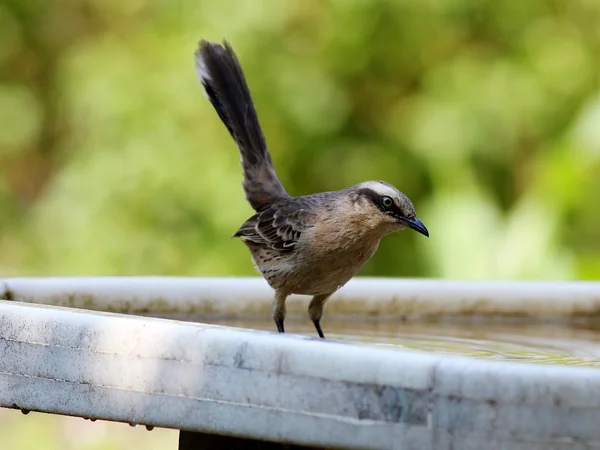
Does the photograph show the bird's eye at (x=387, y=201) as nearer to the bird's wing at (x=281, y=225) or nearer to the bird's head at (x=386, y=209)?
the bird's head at (x=386, y=209)

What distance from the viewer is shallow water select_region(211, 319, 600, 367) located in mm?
3906

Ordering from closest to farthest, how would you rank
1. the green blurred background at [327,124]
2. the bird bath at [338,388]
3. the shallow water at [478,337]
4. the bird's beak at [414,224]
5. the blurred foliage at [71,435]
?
the bird bath at [338,388] → the shallow water at [478,337] → the bird's beak at [414,224] → the blurred foliage at [71,435] → the green blurred background at [327,124]

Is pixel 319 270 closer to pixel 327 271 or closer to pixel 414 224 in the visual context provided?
pixel 327 271

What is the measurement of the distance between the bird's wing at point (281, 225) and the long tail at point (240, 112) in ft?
0.95

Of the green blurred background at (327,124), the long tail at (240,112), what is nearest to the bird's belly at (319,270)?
the long tail at (240,112)

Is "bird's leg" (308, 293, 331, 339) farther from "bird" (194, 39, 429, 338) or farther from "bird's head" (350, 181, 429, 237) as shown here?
"bird's head" (350, 181, 429, 237)

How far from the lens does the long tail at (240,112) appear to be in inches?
200

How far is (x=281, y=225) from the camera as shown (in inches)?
182

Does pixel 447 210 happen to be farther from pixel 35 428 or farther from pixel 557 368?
pixel 557 368

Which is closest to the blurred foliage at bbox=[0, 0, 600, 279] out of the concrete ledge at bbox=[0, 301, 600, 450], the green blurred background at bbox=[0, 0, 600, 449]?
the green blurred background at bbox=[0, 0, 600, 449]

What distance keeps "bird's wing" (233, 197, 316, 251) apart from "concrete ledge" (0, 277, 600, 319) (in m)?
0.20

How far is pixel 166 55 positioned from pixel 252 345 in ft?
20.8

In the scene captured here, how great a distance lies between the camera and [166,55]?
847 centimetres

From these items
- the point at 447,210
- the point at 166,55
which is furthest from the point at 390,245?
the point at 166,55
